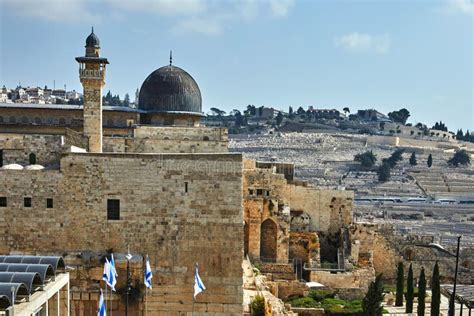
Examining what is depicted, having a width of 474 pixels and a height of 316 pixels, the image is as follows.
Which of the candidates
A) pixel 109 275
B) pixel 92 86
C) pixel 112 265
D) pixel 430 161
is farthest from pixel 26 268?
pixel 430 161

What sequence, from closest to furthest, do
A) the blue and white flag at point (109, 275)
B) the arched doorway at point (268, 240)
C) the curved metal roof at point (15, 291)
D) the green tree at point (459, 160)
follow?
the curved metal roof at point (15, 291) → the blue and white flag at point (109, 275) → the arched doorway at point (268, 240) → the green tree at point (459, 160)

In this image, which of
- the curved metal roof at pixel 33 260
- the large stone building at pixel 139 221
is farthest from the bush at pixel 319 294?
the curved metal roof at pixel 33 260

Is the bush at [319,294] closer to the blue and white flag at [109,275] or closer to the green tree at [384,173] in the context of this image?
the blue and white flag at [109,275]

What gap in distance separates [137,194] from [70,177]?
135cm

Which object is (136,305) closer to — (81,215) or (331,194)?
(81,215)

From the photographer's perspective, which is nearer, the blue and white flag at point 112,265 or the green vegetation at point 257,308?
the blue and white flag at point 112,265

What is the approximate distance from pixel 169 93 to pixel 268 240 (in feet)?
22.0

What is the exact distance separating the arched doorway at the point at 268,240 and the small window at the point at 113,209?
466 inches

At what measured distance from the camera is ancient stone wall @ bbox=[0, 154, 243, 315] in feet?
41.9

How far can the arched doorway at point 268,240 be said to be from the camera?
24172 millimetres

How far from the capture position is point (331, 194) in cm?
2689

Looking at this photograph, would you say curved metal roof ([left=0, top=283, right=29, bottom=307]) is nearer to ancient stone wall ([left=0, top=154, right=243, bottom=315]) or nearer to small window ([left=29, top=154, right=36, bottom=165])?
ancient stone wall ([left=0, top=154, right=243, bottom=315])

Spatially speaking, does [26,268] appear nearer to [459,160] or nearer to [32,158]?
[32,158]

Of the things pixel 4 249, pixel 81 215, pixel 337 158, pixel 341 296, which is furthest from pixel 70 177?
pixel 337 158
